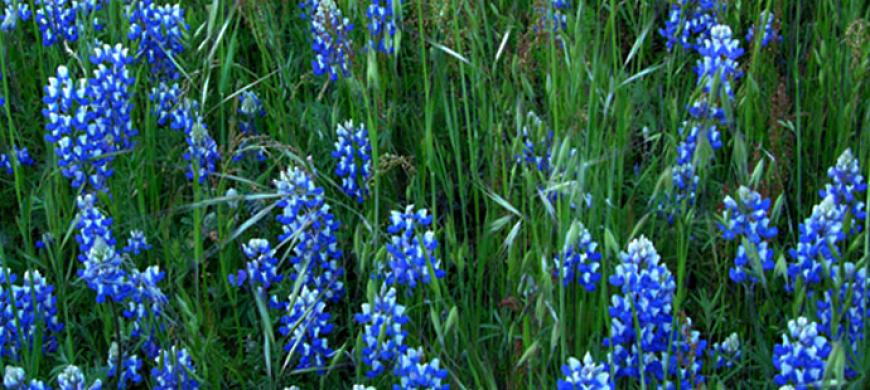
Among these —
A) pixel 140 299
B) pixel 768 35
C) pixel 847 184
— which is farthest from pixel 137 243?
pixel 768 35

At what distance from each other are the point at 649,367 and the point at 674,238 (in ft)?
1.45

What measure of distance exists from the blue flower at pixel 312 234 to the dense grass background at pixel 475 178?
5cm

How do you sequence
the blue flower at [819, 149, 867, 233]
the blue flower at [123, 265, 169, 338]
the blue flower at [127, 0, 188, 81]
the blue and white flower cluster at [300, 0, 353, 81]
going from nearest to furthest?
the blue flower at [123, 265, 169, 338], the blue flower at [819, 149, 867, 233], the blue and white flower cluster at [300, 0, 353, 81], the blue flower at [127, 0, 188, 81]

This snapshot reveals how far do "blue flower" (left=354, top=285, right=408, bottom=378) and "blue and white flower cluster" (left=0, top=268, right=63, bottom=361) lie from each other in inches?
24.9

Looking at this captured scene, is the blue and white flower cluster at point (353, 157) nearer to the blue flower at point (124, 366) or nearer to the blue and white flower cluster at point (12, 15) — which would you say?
the blue flower at point (124, 366)

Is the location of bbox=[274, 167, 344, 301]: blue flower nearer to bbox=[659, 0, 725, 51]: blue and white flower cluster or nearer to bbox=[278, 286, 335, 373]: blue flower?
bbox=[278, 286, 335, 373]: blue flower

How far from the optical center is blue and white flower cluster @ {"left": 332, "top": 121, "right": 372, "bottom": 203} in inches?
109

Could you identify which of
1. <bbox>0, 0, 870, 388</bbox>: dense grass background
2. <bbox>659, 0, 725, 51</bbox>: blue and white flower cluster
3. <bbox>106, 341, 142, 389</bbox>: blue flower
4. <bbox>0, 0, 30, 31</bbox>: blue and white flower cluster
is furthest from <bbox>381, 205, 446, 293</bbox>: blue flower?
<bbox>0, 0, 30, 31</bbox>: blue and white flower cluster

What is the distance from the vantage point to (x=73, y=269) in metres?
2.84

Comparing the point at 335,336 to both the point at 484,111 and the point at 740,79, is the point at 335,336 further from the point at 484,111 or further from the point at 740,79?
the point at 740,79

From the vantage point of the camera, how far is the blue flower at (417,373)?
2.14m

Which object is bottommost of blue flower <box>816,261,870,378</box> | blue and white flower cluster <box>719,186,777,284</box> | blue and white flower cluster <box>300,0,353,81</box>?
blue flower <box>816,261,870,378</box>

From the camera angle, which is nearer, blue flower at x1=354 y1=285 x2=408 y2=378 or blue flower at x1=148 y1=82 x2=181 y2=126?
blue flower at x1=354 y1=285 x2=408 y2=378

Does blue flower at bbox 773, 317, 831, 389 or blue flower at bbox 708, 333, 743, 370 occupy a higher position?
blue flower at bbox 708, 333, 743, 370
